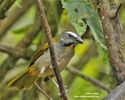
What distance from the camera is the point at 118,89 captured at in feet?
8.23

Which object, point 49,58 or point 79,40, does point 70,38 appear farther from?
point 49,58

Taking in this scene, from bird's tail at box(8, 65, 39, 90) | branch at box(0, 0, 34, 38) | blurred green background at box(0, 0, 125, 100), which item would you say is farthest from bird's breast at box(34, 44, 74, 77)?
branch at box(0, 0, 34, 38)

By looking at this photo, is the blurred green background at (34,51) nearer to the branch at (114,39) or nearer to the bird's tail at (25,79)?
the bird's tail at (25,79)

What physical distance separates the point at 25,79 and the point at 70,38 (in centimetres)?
84

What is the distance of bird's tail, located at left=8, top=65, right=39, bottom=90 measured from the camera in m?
3.37

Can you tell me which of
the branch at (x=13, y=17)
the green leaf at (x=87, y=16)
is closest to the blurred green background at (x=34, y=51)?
the branch at (x=13, y=17)

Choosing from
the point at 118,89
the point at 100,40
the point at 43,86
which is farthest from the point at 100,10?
the point at 43,86

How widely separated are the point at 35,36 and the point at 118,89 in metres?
2.17

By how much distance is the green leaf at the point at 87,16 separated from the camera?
9.11 ft

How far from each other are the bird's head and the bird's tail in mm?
532

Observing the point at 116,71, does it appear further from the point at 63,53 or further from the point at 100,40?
the point at 63,53

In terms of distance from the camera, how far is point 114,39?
2838 mm

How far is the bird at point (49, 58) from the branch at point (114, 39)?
0.95 ft

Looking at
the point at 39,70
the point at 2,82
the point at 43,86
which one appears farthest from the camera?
the point at 2,82
